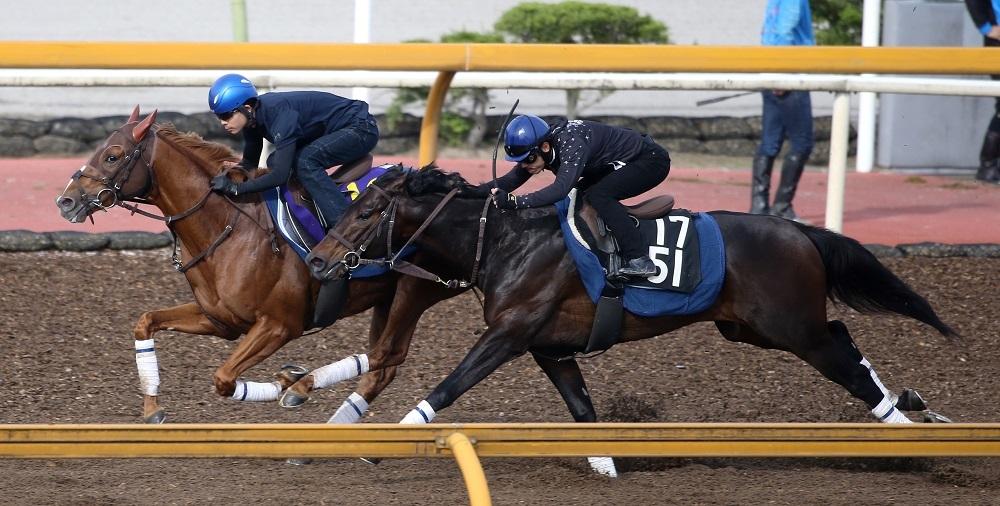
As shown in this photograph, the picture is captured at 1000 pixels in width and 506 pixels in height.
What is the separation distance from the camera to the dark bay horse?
573cm

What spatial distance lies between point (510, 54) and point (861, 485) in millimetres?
2613

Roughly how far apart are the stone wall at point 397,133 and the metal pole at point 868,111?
779 millimetres

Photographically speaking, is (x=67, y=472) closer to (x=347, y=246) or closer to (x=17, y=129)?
(x=347, y=246)

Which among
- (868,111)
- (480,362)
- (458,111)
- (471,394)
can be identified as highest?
(868,111)

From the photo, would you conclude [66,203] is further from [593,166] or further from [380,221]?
[593,166]

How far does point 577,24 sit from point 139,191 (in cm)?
855

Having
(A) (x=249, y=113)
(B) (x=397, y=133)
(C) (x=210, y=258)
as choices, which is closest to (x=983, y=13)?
(B) (x=397, y=133)

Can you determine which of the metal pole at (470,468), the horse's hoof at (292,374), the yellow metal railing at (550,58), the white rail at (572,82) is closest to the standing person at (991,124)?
the white rail at (572,82)

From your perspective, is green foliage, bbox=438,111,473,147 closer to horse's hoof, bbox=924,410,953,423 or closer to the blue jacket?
the blue jacket

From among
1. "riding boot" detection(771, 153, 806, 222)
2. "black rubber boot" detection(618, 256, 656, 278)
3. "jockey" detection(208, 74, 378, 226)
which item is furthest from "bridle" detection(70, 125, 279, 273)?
"riding boot" detection(771, 153, 806, 222)

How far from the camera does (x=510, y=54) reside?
22.2ft

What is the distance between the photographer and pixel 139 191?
19.9ft

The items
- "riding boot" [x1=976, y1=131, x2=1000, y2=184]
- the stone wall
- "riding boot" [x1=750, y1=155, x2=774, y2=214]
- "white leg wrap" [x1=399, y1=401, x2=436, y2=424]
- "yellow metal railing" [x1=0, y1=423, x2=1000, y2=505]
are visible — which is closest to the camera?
"yellow metal railing" [x1=0, y1=423, x2=1000, y2=505]

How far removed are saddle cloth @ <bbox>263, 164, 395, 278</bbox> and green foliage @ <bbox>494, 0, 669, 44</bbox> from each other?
798 centimetres
